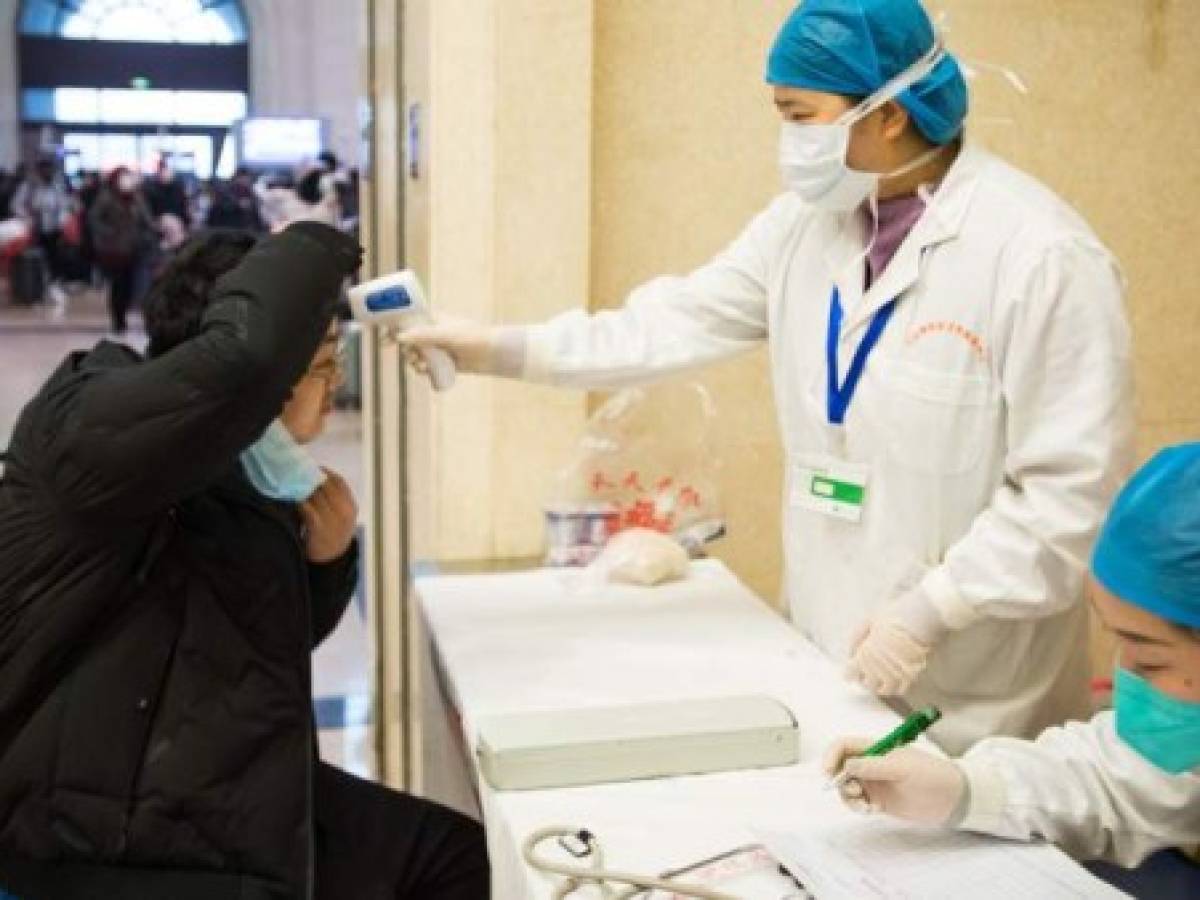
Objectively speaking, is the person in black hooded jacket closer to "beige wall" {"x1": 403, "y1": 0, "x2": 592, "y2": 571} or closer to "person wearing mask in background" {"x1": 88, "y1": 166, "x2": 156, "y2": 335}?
"beige wall" {"x1": 403, "y1": 0, "x2": 592, "y2": 571}

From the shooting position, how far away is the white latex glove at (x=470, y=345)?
2102mm

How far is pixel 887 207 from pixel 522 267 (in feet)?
2.39

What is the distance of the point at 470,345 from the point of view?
2125mm

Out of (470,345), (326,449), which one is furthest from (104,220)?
(470,345)

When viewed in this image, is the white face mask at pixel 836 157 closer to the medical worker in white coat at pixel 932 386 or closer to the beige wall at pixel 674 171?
the medical worker in white coat at pixel 932 386

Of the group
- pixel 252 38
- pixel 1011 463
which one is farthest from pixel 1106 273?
pixel 252 38

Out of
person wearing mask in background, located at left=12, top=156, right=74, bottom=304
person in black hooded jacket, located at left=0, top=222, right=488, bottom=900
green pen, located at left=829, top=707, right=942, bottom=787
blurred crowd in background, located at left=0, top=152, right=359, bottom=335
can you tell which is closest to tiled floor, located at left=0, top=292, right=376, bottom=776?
blurred crowd in background, located at left=0, top=152, right=359, bottom=335

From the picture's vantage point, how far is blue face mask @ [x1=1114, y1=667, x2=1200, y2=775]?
128cm

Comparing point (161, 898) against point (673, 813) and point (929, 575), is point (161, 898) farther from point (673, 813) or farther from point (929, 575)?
point (929, 575)

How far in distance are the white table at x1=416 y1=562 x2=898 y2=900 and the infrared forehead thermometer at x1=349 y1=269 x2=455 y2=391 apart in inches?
14.4

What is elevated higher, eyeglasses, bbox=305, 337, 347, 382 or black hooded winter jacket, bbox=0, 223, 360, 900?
eyeglasses, bbox=305, 337, 347, 382

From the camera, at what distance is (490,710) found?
1.72 meters

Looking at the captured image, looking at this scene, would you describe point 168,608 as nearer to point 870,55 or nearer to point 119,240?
point 870,55

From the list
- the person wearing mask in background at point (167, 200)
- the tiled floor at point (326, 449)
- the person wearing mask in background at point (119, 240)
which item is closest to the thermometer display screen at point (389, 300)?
the tiled floor at point (326, 449)
